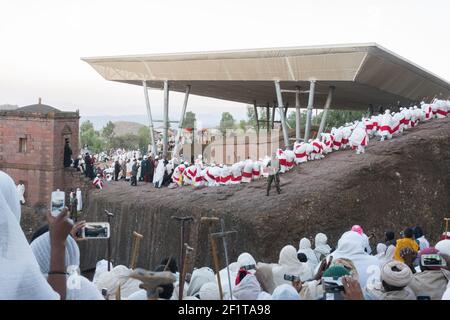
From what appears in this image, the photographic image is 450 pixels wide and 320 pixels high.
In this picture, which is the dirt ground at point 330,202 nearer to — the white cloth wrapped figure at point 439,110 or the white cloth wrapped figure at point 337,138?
the white cloth wrapped figure at point 337,138

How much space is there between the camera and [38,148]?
102ft

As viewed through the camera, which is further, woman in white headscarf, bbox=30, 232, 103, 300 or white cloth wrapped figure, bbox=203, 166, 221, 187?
white cloth wrapped figure, bbox=203, 166, 221, 187

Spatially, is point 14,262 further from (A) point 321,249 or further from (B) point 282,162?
(B) point 282,162

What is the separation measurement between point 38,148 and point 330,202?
18.7 meters

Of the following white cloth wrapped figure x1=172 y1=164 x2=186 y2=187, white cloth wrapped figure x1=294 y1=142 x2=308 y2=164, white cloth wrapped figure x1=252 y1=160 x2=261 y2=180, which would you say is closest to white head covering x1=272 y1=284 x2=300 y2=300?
white cloth wrapped figure x1=252 y1=160 x2=261 y2=180

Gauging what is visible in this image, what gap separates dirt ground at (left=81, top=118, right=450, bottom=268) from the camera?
15523 mm

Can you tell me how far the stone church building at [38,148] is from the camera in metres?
30.7

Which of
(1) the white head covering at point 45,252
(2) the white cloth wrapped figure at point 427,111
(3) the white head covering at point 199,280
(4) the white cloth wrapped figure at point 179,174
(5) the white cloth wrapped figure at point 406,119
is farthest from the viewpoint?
(4) the white cloth wrapped figure at point 179,174

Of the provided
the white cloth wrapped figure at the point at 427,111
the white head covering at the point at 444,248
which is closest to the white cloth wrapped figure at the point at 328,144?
the white cloth wrapped figure at the point at 427,111

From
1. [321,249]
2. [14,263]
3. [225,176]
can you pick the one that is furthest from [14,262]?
[225,176]

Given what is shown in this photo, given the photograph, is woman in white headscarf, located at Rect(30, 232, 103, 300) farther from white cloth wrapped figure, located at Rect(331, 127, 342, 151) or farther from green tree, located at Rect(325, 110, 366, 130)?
green tree, located at Rect(325, 110, 366, 130)

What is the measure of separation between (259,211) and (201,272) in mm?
8487
